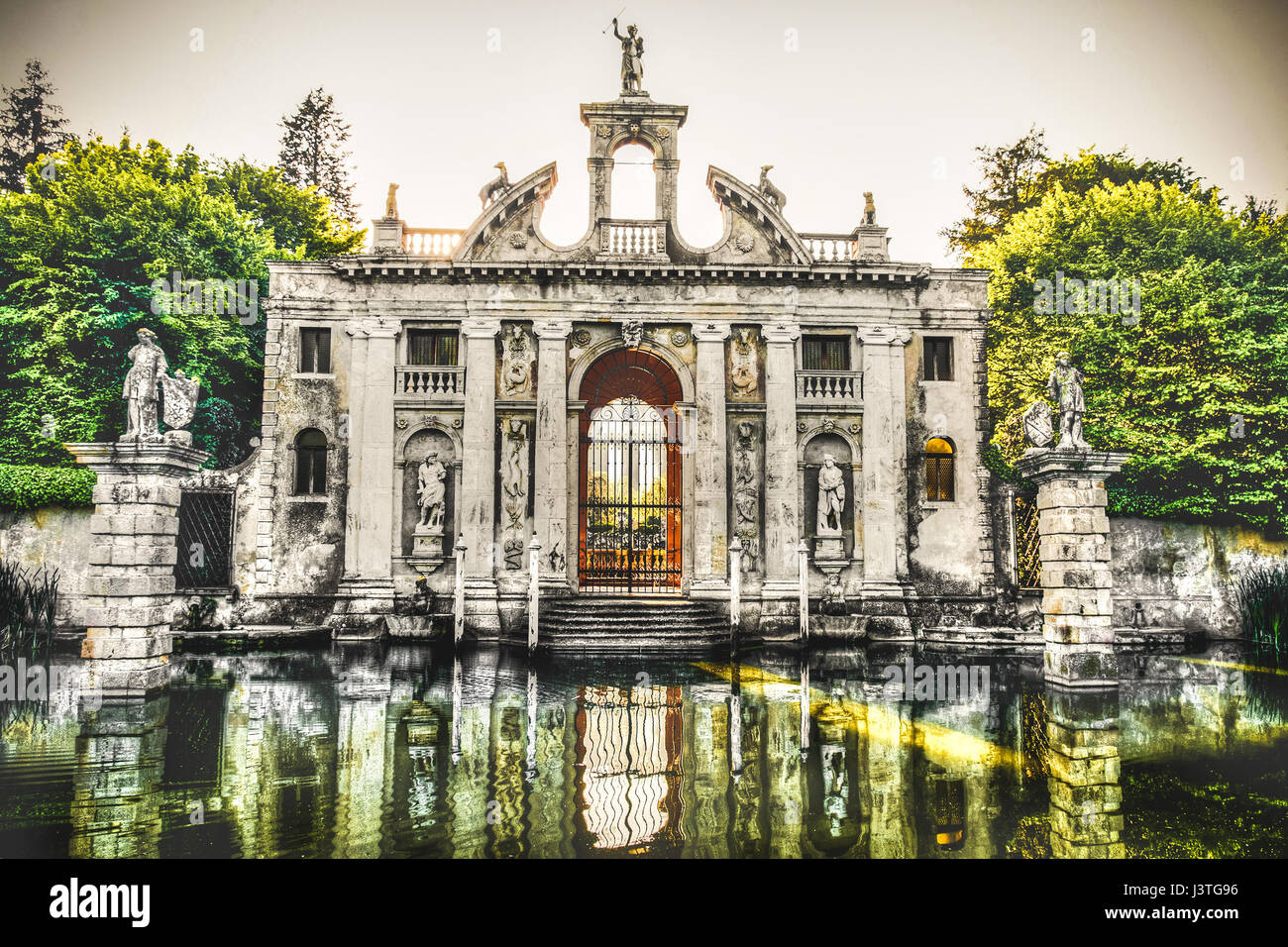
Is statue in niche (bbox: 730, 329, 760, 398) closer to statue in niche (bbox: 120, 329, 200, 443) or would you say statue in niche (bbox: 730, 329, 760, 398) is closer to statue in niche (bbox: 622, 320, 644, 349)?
statue in niche (bbox: 622, 320, 644, 349)

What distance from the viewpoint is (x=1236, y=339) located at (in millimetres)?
18109

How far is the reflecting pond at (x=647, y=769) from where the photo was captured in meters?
5.29

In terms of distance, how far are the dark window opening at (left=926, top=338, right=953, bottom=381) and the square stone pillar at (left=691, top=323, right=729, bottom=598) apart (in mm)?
5747

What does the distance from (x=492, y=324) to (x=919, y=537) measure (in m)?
12.5

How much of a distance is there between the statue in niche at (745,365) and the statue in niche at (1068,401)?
737 centimetres

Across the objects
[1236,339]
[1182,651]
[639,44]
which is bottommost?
[1182,651]

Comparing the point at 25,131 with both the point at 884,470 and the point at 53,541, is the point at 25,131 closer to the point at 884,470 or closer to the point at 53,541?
the point at 53,541

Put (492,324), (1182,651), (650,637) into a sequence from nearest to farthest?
1. (650,637)
2. (1182,651)
3. (492,324)

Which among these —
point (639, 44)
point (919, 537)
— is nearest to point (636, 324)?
point (639, 44)

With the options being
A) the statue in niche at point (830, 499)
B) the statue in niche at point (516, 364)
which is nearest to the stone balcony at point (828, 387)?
the statue in niche at point (830, 499)

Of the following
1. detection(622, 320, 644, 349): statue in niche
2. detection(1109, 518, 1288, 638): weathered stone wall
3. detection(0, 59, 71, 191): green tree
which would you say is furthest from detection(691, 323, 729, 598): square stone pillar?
detection(0, 59, 71, 191): green tree

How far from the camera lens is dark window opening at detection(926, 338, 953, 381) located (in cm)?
1877

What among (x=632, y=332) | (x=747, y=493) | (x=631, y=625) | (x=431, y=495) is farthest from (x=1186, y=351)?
(x=431, y=495)
